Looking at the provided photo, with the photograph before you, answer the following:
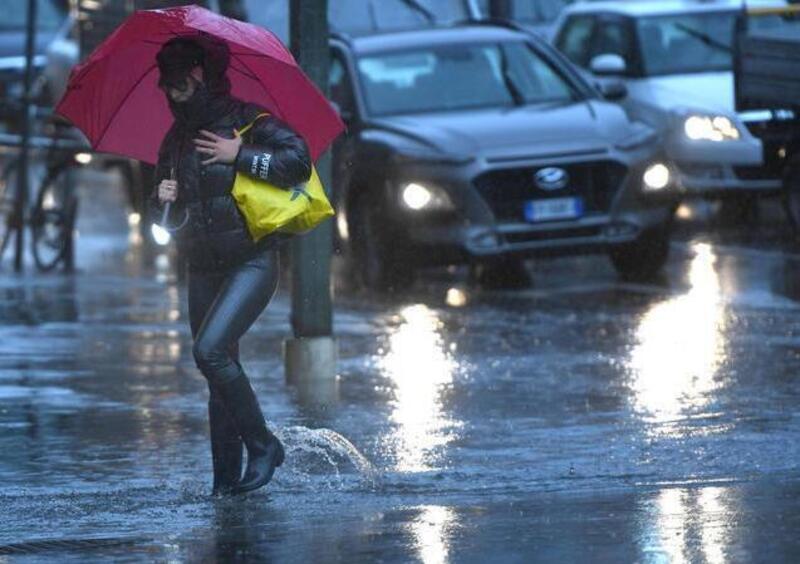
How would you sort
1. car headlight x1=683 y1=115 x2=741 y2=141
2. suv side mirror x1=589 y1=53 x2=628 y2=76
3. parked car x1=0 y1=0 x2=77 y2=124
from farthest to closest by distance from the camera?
parked car x1=0 y1=0 x2=77 y2=124 < car headlight x1=683 y1=115 x2=741 y2=141 < suv side mirror x1=589 y1=53 x2=628 y2=76

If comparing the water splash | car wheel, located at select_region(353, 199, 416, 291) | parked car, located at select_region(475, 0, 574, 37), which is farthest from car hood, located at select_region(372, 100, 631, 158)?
parked car, located at select_region(475, 0, 574, 37)

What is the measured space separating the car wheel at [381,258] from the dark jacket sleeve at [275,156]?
25.0 ft

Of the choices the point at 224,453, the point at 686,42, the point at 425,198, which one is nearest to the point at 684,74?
the point at 686,42

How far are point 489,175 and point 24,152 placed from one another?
4.41 meters

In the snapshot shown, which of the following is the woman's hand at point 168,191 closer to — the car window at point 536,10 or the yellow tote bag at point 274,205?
the yellow tote bag at point 274,205

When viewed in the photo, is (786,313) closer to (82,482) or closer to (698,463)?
(698,463)

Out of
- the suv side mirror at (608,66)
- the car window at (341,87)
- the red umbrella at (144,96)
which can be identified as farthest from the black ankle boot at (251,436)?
the suv side mirror at (608,66)

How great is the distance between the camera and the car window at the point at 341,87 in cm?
1704

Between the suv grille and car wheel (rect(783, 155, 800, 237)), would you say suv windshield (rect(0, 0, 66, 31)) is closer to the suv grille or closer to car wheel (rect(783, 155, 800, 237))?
car wheel (rect(783, 155, 800, 237))

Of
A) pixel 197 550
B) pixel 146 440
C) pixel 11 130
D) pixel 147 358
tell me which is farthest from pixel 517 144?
pixel 11 130

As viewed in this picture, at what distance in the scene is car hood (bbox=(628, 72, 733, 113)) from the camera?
771 inches

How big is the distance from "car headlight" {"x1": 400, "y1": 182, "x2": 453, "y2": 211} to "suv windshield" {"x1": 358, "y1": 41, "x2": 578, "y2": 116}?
1.07 m

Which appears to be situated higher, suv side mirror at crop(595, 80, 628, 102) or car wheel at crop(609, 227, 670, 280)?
suv side mirror at crop(595, 80, 628, 102)

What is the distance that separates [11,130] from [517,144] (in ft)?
50.9
